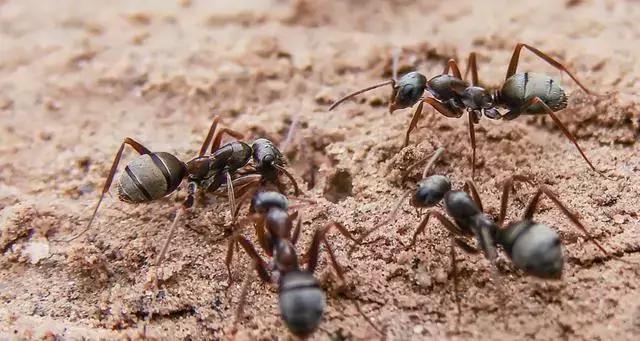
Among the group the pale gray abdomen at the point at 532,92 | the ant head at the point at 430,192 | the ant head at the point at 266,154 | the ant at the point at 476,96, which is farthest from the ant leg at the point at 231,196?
the pale gray abdomen at the point at 532,92

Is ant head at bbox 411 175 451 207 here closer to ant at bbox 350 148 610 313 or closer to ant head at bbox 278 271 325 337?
ant at bbox 350 148 610 313

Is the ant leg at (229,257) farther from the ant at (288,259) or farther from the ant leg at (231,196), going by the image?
the ant leg at (231,196)

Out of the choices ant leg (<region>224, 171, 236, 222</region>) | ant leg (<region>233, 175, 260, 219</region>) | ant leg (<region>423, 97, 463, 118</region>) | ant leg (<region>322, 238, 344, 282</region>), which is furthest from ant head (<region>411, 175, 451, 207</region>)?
ant leg (<region>224, 171, 236, 222</region>)

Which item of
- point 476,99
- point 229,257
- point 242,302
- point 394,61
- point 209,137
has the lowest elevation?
point 242,302

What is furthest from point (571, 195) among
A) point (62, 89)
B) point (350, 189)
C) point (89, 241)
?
point (62, 89)

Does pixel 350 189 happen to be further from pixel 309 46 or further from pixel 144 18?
pixel 144 18

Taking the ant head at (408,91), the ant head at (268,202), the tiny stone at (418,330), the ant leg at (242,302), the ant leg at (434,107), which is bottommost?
the tiny stone at (418,330)

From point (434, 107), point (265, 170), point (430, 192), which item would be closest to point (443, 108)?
point (434, 107)

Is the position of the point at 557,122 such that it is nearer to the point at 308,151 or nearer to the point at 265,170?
the point at 308,151
